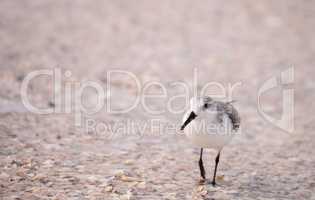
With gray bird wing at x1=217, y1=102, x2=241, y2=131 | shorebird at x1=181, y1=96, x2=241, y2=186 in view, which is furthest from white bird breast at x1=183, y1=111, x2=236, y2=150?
gray bird wing at x1=217, y1=102, x2=241, y2=131

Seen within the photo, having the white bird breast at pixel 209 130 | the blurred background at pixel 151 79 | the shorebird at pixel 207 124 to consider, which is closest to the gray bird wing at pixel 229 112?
the shorebird at pixel 207 124

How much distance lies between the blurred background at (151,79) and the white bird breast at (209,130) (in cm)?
66

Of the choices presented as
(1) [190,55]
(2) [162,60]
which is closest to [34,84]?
(2) [162,60]

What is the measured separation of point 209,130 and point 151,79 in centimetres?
608

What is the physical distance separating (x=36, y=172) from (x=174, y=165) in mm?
2020

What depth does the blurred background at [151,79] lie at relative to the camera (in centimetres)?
663

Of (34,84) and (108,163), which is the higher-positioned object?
(34,84)

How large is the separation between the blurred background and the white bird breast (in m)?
0.66

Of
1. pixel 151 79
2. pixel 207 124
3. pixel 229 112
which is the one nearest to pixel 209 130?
pixel 207 124

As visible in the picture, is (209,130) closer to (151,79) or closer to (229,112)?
(229,112)

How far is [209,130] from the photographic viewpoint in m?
6.17

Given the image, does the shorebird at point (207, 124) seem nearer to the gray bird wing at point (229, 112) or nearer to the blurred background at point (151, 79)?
the gray bird wing at point (229, 112)

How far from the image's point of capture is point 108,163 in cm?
728

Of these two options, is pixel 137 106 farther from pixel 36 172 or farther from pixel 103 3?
pixel 103 3
